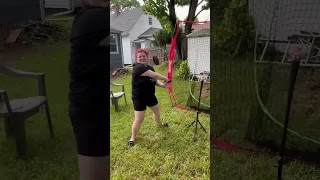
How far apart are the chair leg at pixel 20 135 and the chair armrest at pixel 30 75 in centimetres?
11

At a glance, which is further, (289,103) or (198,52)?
(198,52)

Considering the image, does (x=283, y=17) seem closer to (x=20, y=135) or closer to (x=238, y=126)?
(x=238, y=126)

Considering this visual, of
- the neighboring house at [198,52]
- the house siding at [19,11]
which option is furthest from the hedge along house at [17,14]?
the neighboring house at [198,52]

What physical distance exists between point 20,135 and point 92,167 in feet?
0.90

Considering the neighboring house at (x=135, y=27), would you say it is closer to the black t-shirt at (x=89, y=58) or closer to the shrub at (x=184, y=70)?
the shrub at (x=184, y=70)

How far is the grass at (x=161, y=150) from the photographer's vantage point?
2.38 metres

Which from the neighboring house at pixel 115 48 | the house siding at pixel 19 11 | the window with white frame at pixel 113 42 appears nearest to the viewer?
the house siding at pixel 19 11

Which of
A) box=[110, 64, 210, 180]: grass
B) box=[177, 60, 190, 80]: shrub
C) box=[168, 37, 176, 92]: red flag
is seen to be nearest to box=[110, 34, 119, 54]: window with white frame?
box=[110, 64, 210, 180]: grass

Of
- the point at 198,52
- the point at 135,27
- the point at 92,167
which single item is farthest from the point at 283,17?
the point at 135,27

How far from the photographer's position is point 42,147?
87cm

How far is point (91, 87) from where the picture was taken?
87cm

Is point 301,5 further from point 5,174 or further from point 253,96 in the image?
point 5,174

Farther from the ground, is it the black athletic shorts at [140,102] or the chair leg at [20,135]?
the chair leg at [20,135]

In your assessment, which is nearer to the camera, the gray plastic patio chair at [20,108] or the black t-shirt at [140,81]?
the gray plastic patio chair at [20,108]
